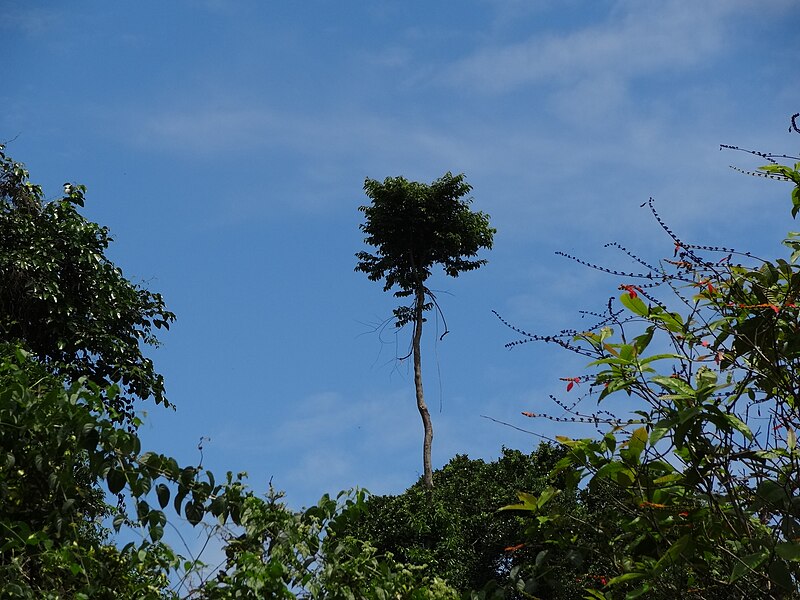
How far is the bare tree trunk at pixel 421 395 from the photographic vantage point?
15.6 metres

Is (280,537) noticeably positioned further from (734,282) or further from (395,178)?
(395,178)

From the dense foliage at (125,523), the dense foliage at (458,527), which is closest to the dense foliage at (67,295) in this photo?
the dense foliage at (458,527)

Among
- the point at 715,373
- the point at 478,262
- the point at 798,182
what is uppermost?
the point at 478,262

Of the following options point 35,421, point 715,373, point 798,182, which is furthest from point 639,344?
point 35,421

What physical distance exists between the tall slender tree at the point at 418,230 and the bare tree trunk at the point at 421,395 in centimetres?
54

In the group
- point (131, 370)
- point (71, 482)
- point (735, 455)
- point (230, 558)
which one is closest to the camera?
point (735, 455)

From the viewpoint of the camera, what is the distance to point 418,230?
739 inches

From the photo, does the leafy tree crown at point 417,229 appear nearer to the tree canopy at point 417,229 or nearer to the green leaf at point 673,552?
the tree canopy at point 417,229

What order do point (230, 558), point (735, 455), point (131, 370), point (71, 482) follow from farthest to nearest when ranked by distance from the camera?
1. point (131, 370)
2. point (71, 482)
3. point (230, 558)
4. point (735, 455)

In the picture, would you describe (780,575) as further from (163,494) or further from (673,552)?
(163,494)

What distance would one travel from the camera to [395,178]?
18.8 meters

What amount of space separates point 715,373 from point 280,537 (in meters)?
1.64

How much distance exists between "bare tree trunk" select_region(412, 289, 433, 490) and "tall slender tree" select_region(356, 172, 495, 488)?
0.54m

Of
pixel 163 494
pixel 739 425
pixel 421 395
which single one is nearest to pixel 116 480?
pixel 163 494
